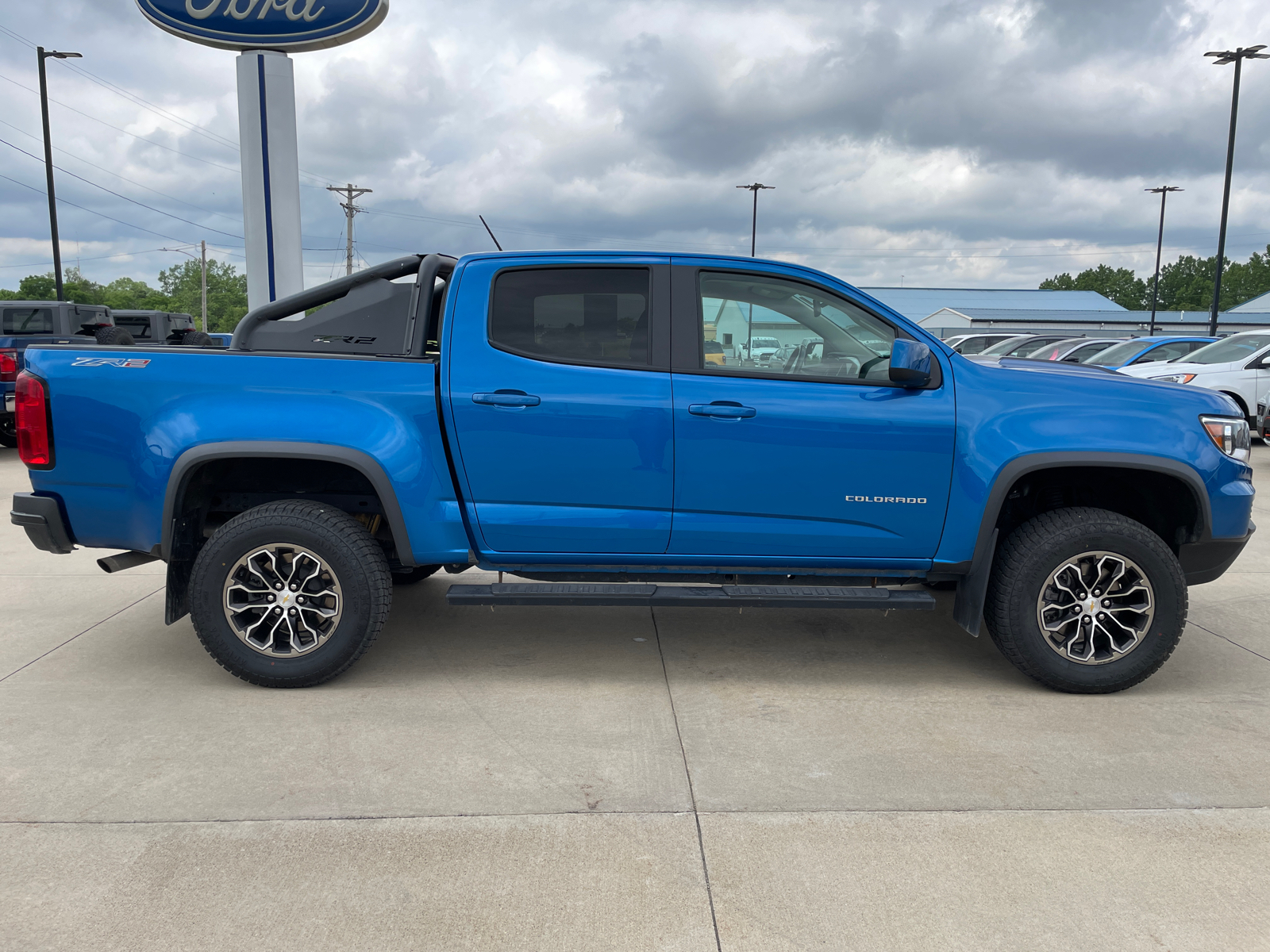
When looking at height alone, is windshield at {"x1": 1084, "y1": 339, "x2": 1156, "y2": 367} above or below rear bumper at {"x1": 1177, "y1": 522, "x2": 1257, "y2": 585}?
above

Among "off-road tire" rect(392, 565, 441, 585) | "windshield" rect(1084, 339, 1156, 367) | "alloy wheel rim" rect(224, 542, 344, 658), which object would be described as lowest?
"off-road tire" rect(392, 565, 441, 585)

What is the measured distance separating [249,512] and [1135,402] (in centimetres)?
394

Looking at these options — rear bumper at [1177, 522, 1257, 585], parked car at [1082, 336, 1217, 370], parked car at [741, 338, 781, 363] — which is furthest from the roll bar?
parked car at [1082, 336, 1217, 370]

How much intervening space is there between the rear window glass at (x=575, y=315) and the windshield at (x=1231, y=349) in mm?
12633

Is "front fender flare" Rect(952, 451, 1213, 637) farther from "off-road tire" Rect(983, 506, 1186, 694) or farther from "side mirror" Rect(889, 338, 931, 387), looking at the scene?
"side mirror" Rect(889, 338, 931, 387)

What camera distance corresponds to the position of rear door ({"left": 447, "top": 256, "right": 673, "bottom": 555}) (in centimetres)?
405

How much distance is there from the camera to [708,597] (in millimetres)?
4117

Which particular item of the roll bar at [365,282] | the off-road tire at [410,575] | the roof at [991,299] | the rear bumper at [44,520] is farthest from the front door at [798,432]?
the roof at [991,299]

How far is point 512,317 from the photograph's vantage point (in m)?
4.21

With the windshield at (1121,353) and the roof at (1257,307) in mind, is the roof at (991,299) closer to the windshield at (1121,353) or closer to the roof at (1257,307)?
the roof at (1257,307)

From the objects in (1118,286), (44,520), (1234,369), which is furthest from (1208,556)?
(1118,286)

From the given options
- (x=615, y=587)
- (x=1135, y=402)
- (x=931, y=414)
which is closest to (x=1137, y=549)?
(x=1135, y=402)

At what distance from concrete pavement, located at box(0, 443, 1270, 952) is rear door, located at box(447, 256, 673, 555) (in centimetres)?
78

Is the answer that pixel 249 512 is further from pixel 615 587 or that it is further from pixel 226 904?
pixel 226 904
